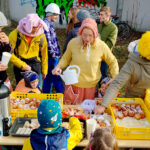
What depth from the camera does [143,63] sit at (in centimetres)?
236

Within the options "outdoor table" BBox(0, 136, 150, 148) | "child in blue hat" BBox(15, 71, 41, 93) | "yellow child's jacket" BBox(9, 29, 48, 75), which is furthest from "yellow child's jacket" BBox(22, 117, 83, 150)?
"yellow child's jacket" BBox(9, 29, 48, 75)

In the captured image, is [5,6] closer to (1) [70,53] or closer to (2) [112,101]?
(1) [70,53]

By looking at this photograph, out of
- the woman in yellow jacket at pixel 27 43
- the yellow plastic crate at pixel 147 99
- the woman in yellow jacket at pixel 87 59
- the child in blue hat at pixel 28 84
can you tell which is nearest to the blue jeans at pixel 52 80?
the woman in yellow jacket at pixel 27 43

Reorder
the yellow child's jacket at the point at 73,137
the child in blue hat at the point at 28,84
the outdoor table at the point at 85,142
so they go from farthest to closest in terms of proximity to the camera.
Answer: the child in blue hat at the point at 28,84 < the outdoor table at the point at 85,142 < the yellow child's jacket at the point at 73,137

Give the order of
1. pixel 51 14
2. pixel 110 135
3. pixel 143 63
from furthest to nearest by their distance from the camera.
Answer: pixel 51 14 < pixel 143 63 < pixel 110 135

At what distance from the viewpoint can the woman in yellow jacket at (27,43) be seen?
10.9 ft

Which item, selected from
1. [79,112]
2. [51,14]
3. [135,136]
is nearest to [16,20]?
[51,14]

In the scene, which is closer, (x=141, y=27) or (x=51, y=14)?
(x=51, y=14)

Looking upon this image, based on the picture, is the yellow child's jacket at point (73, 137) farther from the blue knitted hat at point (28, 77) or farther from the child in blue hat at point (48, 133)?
the blue knitted hat at point (28, 77)

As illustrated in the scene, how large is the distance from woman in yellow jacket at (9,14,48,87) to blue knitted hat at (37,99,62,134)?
1734 millimetres

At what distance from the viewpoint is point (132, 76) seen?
248 centimetres

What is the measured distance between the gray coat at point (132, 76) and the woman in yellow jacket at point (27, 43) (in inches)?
60.2

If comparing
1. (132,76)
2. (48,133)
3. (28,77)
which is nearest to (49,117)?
(48,133)

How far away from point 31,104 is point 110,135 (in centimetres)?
131
